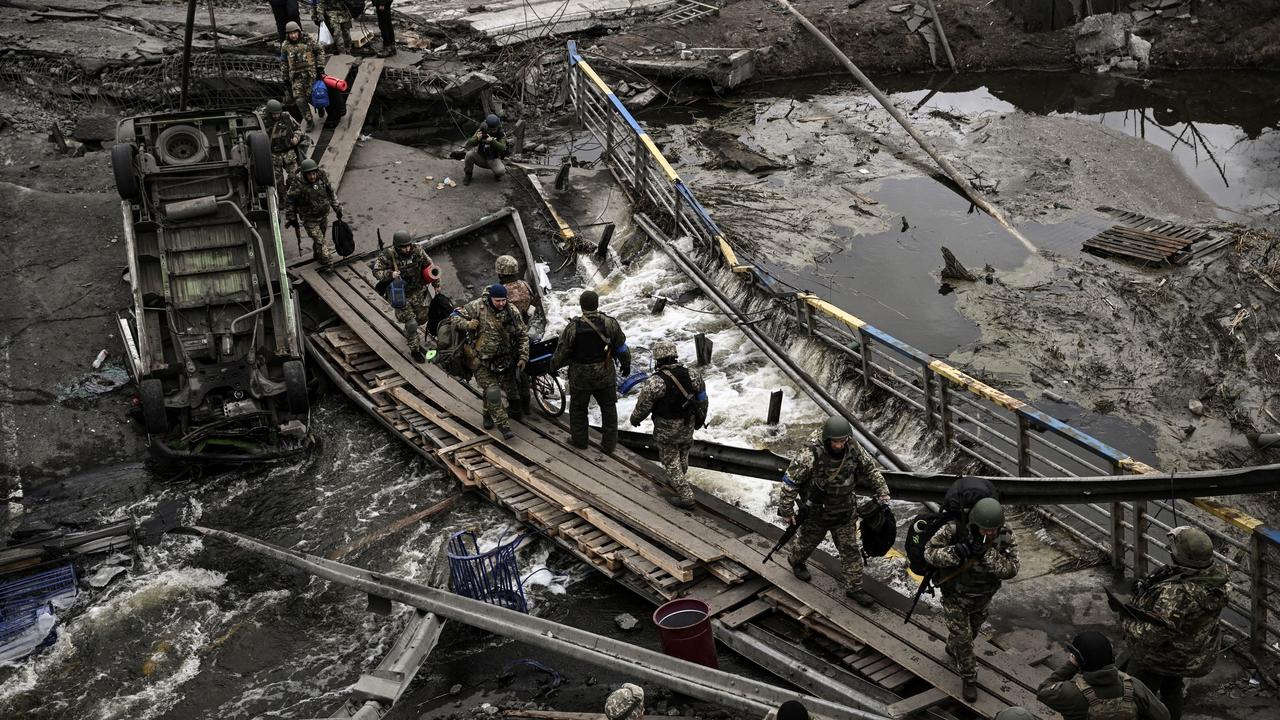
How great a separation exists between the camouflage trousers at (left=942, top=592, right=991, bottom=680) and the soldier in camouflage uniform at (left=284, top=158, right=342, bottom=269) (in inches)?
367

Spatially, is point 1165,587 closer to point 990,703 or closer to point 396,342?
point 990,703

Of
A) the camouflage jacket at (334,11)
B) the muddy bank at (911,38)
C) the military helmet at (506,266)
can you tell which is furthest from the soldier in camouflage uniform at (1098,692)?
the muddy bank at (911,38)

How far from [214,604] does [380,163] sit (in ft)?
28.6

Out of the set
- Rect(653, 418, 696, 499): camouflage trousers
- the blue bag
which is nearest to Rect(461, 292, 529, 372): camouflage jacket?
Rect(653, 418, 696, 499): camouflage trousers

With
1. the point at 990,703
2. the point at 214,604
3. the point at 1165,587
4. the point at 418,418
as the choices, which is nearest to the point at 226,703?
the point at 214,604

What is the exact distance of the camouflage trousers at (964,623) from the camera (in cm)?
779

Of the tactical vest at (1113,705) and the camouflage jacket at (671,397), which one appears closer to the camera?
the tactical vest at (1113,705)

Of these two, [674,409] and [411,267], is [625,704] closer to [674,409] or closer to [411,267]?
[674,409]

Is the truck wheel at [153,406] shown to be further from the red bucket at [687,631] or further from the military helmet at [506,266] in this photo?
the red bucket at [687,631]

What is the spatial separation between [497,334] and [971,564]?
210 inches

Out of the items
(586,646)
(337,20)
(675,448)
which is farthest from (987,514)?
(337,20)

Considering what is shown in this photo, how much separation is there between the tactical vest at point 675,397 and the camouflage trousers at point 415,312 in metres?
4.06

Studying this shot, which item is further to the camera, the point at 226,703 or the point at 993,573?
the point at 226,703

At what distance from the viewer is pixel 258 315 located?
1240 cm
